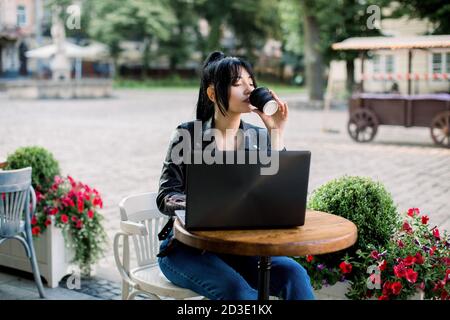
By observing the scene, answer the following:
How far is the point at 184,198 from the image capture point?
2.94 metres

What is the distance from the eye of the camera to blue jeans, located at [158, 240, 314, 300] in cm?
278

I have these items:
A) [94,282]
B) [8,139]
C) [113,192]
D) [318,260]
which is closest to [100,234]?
[94,282]

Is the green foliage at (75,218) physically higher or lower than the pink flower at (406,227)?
lower

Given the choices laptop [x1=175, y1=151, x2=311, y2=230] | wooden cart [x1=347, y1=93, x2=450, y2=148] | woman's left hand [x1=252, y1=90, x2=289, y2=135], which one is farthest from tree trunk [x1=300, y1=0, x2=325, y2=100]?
laptop [x1=175, y1=151, x2=311, y2=230]

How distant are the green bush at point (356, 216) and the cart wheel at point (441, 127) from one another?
988cm

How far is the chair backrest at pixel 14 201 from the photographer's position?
13.5 ft

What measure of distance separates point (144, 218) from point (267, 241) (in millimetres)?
1223

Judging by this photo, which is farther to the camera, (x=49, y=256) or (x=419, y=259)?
(x=49, y=256)

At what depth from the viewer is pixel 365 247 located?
3430 mm

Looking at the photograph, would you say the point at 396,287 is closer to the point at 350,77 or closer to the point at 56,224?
the point at 56,224

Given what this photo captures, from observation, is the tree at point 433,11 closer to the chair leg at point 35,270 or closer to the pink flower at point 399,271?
the chair leg at point 35,270

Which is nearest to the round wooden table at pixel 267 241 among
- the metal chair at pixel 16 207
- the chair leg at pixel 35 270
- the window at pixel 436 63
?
the metal chair at pixel 16 207

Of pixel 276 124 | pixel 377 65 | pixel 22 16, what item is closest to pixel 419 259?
pixel 276 124
